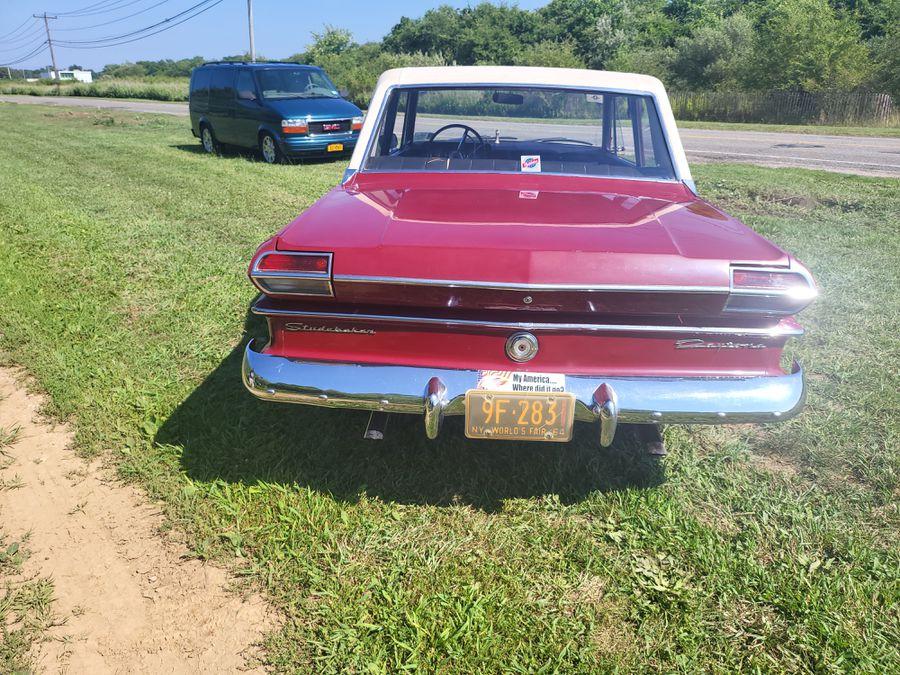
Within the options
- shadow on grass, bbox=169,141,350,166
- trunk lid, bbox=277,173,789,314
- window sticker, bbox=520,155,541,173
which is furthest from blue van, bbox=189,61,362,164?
Answer: trunk lid, bbox=277,173,789,314

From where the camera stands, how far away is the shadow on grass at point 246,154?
11684mm

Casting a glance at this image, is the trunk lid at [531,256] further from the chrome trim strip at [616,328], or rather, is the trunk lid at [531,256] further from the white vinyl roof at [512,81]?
the white vinyl roof at [512,81]

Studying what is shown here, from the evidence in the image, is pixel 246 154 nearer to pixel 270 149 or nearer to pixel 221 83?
pixel 221 83

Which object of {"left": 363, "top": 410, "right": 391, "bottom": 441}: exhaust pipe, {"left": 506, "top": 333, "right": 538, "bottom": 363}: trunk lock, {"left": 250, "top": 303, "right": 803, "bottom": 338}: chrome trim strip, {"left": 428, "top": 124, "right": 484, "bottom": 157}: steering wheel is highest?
{"left": 428, "top": 124, "right": 484, "bottom": 157}: steering wheel

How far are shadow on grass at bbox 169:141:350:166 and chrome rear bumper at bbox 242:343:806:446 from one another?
9.68 m

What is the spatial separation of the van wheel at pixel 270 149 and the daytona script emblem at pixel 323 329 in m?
9.54

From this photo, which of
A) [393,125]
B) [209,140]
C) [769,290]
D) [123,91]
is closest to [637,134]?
[393,125]

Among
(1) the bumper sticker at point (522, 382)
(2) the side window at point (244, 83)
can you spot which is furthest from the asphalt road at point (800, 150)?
(1) the bumper sticker at point (522, 382)

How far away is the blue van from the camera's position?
35.8 feet

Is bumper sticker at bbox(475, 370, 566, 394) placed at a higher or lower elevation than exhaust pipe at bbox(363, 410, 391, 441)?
higher

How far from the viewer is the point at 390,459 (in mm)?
2969

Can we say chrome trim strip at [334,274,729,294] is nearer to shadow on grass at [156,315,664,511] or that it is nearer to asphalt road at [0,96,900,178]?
shadow on grass at [156,315,664,511]

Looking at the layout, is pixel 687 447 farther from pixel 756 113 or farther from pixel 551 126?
pixel 756 113

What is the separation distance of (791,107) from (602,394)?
2626cm
